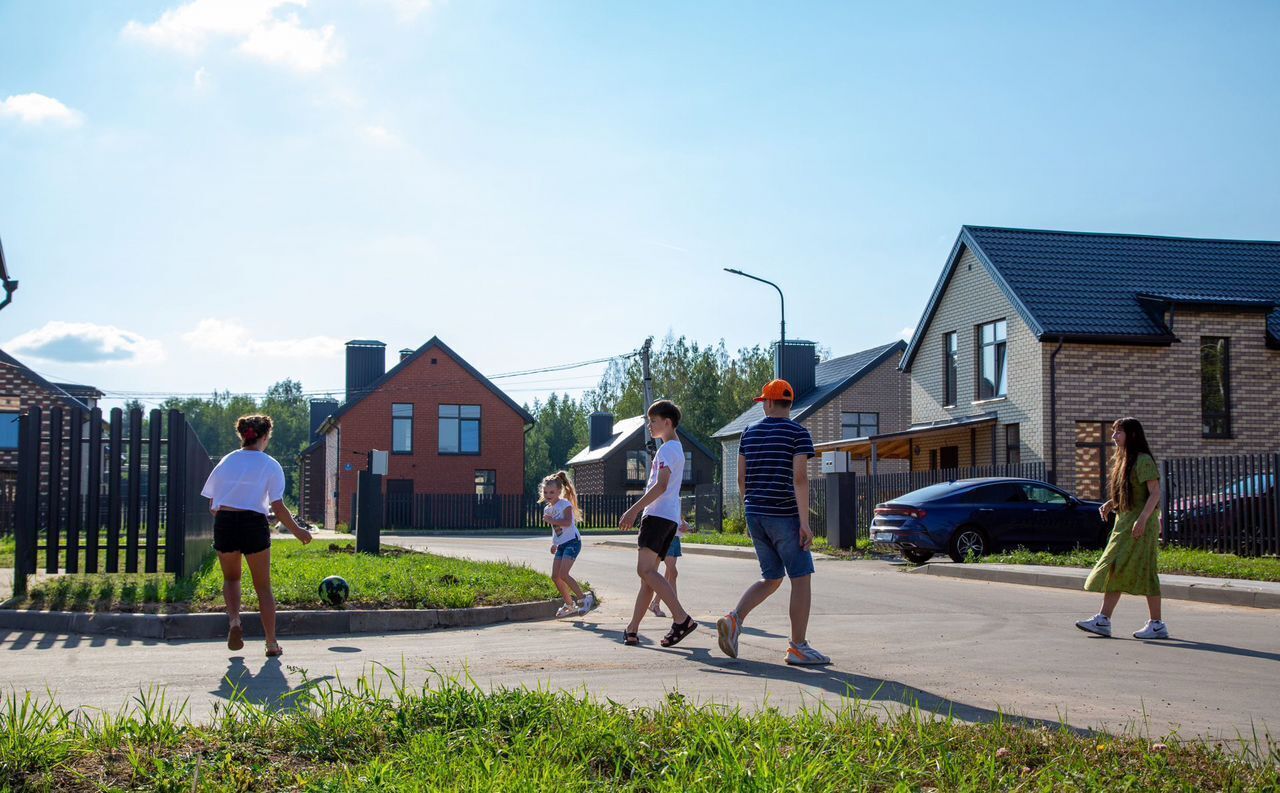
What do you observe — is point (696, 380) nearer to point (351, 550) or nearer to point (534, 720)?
point (351, 550)

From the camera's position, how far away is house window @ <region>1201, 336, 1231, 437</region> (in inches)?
1061

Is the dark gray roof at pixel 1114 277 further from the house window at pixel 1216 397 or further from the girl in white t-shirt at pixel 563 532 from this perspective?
the girl in white t-shirt at pixel 563 532

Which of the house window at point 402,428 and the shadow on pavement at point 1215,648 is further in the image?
the house window at point 402,428

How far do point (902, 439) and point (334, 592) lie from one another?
23340 mm

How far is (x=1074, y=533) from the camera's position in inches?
776

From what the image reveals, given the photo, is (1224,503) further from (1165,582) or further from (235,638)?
(235,638)

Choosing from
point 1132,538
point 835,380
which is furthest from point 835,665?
point 835,380

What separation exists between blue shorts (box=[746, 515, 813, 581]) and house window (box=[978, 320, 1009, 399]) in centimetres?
2126

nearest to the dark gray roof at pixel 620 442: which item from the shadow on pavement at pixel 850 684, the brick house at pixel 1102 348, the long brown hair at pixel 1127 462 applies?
the brick house at pixel 1102 348

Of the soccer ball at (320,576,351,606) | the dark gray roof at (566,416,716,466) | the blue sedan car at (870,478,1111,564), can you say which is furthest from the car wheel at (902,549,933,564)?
the dark gray roof at (566,416,716,466)

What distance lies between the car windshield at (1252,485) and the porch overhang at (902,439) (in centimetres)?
926

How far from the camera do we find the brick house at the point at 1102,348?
2617 cm

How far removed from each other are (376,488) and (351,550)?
162 centimetres

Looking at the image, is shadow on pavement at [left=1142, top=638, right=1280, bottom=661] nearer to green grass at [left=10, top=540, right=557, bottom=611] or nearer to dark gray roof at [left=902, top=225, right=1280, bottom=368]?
green grass at [left=10, top=540, right=557, bottom=611]
